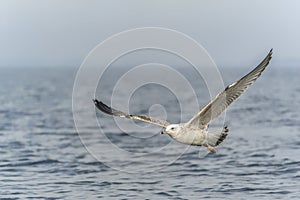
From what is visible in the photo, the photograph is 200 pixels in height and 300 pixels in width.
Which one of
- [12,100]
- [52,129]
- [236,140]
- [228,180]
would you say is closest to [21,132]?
[52,129]

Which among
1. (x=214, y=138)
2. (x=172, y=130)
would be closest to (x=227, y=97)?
(x=214, y=138)

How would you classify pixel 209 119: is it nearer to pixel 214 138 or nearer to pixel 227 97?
pixel 214 138

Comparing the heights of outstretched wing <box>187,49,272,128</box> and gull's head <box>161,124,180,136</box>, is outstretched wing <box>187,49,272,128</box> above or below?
above

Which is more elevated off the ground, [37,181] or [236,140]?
[236,140]

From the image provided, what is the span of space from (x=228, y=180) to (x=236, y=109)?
27726 millimetres

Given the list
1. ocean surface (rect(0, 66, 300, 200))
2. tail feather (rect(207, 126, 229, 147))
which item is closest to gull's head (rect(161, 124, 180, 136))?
tail feather (rect(207, 126, 229, 147))

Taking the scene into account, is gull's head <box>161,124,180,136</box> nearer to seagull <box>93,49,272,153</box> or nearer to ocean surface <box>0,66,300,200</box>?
seagull <box>93,49,272,153</box>

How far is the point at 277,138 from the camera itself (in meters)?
32.2

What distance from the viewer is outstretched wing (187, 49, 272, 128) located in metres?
16.1

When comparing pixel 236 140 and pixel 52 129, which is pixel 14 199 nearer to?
pixel 236 140

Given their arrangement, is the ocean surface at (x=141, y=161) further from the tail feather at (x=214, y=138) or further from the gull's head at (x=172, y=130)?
the gull's head at (x=172, y=130)

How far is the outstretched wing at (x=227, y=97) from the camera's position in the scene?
52.7ft

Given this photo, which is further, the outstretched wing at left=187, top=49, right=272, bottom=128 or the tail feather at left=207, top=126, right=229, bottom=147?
the tail feather at left=207, top=126, right=229, bottom=147

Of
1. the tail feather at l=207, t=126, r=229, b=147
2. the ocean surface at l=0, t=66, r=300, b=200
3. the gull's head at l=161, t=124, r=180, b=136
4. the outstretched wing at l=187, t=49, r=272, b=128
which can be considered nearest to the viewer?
the outstretched wing at l=187, t=49, r=272, b=128
